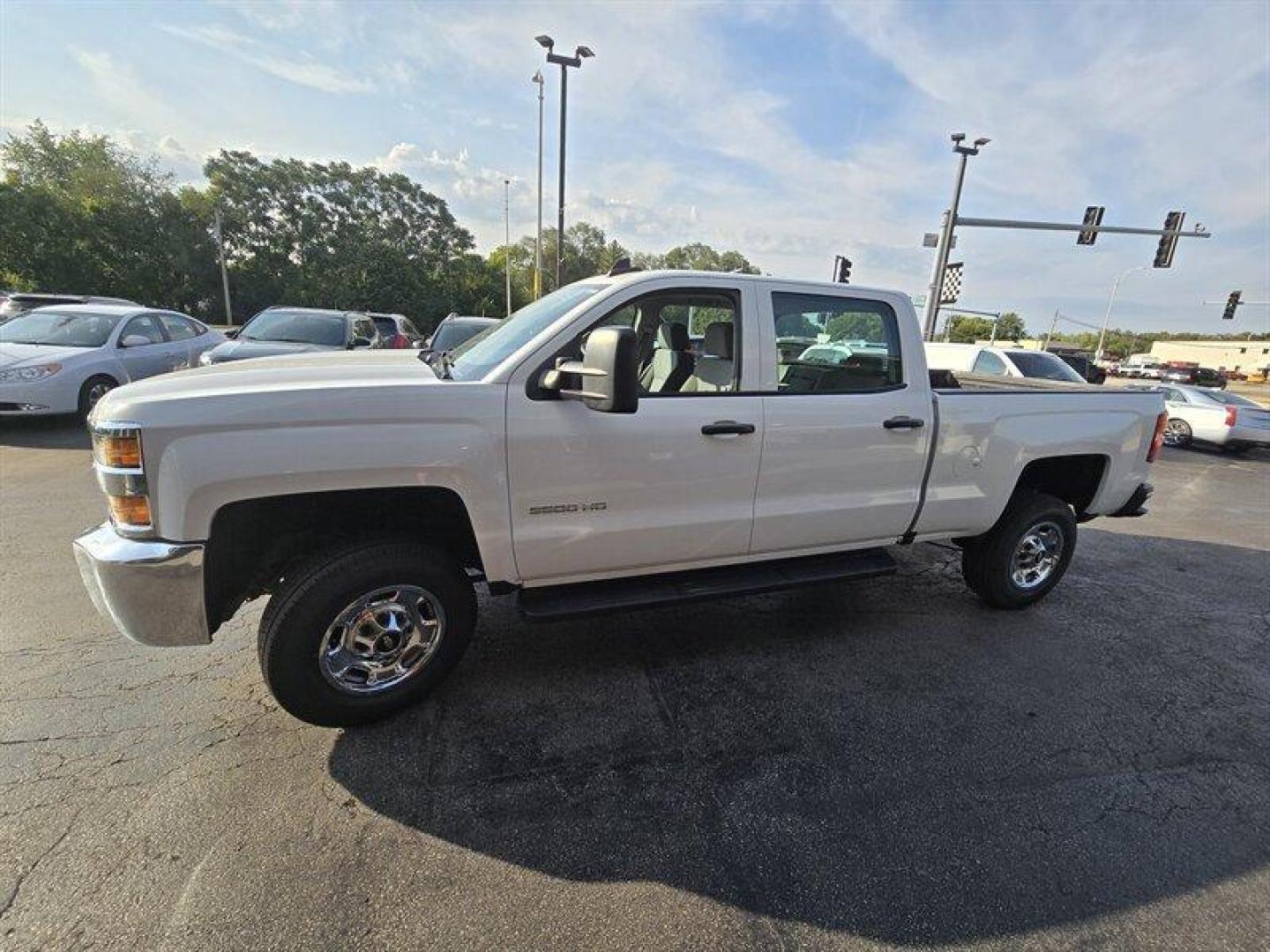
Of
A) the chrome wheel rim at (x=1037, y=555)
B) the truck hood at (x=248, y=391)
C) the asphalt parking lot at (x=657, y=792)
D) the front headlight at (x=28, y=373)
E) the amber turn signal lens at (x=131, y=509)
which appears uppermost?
the truck hood at (x=248, y=391)

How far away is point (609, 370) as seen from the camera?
7.71ft

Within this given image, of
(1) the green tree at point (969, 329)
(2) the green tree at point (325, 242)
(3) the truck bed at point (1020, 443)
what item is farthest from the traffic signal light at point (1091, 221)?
(1) the green tree at point (969, 329)

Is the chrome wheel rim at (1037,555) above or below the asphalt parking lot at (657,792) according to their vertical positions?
above

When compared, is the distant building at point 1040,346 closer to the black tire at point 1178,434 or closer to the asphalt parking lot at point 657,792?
the black tire at point 1178,434

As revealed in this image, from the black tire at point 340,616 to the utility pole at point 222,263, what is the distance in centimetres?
4449

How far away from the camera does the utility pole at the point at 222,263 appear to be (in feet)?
125

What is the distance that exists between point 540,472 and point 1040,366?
1225cm

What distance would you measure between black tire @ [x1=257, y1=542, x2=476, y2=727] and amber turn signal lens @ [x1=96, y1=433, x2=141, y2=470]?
71 centimetres

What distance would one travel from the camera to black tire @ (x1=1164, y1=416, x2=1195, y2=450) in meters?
13.3

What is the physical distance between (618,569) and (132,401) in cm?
207

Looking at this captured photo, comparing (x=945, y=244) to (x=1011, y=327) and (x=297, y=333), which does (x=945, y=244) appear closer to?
Result: (x=297, y=333)

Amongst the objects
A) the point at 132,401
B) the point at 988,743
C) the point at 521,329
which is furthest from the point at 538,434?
the point at 988,743

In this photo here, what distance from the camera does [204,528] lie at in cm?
231

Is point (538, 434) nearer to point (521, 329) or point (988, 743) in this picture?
point (521, 329)
